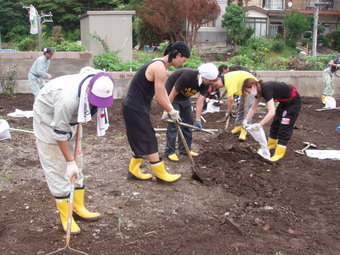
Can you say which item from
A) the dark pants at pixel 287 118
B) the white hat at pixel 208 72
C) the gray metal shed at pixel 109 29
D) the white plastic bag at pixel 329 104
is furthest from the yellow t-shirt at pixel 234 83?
the gray metal shed at pixel 109 29

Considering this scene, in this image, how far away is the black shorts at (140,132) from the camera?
13.7 feet

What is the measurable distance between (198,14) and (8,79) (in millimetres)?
16777

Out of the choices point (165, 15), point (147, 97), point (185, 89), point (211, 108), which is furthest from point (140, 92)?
point (165, 15)

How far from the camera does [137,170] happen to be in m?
4.58

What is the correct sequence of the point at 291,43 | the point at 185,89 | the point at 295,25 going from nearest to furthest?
the point at 185,89 → the point at 291,43 → the point at 295,25

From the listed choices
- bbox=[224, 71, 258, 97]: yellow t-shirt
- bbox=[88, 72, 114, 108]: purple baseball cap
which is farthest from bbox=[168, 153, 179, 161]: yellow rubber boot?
bbox=[88, 72, 114, 108]: purple baseball cap

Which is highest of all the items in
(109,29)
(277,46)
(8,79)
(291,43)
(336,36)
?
(336,36)

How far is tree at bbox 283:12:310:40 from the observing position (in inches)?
1063

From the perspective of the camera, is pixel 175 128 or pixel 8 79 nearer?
pixel 175 128

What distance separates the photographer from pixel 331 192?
4445 mm

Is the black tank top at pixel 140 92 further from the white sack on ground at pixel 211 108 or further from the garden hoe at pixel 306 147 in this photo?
the white sack on ground at pixel 211 108

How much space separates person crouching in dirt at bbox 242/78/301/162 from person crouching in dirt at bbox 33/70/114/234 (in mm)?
2779

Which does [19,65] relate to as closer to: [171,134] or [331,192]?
[171,134]

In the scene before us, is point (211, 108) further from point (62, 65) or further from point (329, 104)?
point (62, 65)
